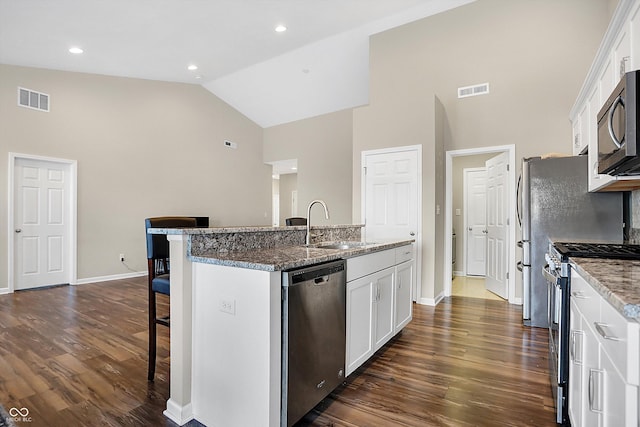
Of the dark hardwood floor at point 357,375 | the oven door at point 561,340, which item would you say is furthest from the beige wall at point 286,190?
the oven door at point 561,340

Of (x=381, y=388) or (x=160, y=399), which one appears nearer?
(x=160, y=399)

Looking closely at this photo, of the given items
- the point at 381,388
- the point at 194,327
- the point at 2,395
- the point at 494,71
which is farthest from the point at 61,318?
the point at 494,71

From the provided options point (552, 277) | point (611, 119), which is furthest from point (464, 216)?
point (611, 119)

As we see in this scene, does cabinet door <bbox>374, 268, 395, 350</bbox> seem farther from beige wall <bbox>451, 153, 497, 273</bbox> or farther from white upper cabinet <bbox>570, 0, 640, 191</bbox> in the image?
beige wall <bbox>451, 153, 497, 273</bbox>

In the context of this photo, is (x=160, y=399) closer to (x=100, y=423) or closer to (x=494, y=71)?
(x=100, y=423)

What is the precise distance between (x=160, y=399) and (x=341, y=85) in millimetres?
5857

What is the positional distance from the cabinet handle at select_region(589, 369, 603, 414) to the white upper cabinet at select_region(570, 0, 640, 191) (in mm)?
1427

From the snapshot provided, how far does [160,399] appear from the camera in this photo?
2045 mm

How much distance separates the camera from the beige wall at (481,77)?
157 inches

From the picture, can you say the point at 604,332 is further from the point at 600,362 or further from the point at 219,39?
the point at 219,39

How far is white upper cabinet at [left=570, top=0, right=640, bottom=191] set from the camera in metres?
1.82

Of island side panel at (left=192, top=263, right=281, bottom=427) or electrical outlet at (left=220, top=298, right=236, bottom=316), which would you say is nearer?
island side panel at (left=192, top=263, right=281, bottom=427)

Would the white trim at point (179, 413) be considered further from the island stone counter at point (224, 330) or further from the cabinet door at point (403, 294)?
the cabinet door at point (403, 294)

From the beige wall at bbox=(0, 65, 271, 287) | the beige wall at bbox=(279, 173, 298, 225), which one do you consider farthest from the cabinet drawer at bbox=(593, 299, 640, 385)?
the beige wall at bbox=(279, 173, 298, 225)
